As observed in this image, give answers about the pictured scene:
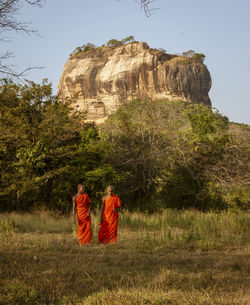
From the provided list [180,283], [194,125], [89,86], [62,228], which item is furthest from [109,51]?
[180,283]

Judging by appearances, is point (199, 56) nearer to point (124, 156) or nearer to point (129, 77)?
point (129, 77)

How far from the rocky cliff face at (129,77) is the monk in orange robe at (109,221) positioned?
59062mm

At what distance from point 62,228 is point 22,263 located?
4.66 meters

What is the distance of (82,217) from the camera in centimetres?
854

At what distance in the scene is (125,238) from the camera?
869cm

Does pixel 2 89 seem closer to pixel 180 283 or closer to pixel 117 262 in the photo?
pixel 117 262

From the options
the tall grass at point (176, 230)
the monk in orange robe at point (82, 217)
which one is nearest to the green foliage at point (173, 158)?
the tall grass at point (176, 230)

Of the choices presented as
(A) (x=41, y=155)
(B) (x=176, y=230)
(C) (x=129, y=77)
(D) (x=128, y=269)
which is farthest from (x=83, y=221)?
(C) (x=129, y=77)

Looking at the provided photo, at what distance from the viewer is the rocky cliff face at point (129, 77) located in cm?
6850

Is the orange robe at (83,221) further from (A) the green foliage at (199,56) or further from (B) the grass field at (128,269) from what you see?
(A) the green foliage at (199,56)

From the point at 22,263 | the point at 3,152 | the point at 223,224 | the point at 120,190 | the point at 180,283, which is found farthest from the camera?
the point at 120,190

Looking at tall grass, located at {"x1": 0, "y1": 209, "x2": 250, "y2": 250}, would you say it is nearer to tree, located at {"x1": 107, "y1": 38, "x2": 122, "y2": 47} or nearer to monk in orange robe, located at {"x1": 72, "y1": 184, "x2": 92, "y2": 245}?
monk in orange robe, located at {"x1": 72, "y1": 184, "x2": 92, "y2": 245}

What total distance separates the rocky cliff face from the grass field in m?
59.9

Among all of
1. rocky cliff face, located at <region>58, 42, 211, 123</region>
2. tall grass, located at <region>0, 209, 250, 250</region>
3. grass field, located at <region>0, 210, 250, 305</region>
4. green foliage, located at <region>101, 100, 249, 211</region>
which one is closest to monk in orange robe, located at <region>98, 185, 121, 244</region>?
grass field, located at <region>0, 210, 250, 305</region>
